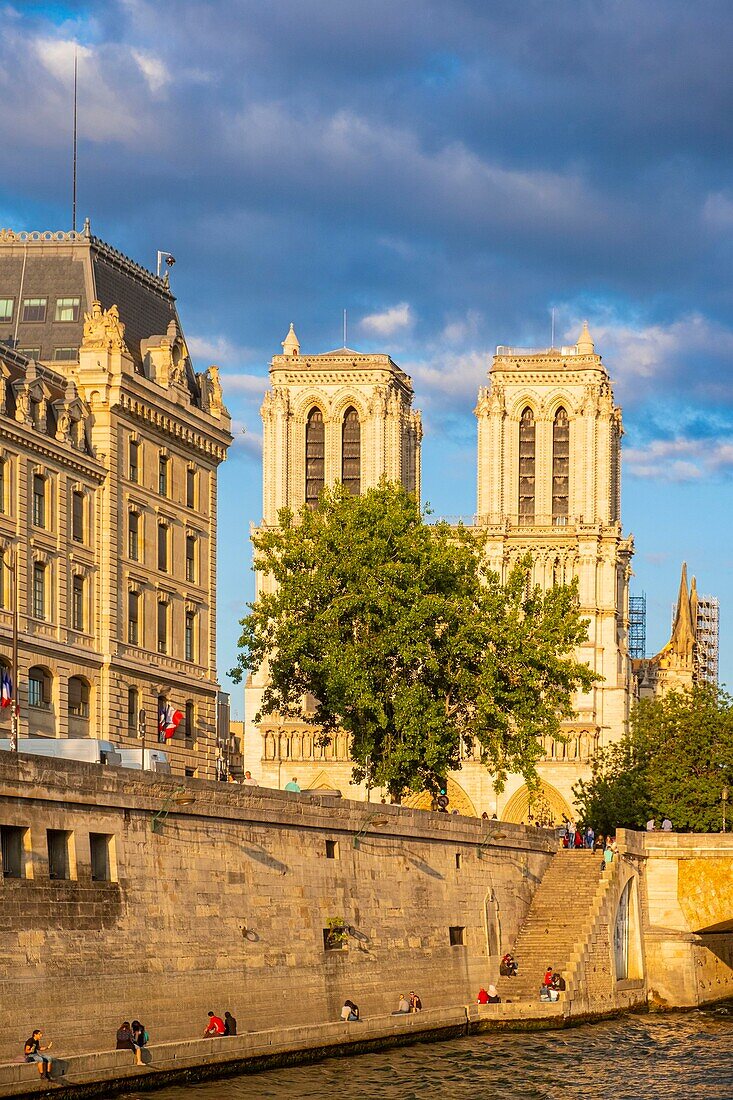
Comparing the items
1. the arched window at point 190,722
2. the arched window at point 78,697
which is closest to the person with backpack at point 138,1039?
the arched window at point 78,697

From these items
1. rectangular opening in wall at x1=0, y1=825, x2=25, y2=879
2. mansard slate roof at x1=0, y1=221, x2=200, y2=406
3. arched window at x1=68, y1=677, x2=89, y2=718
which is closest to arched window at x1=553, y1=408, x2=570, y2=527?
mansard slate roof at x1=0, y1=221, x2=200, y2=406

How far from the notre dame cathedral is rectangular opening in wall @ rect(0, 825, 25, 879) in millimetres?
101995

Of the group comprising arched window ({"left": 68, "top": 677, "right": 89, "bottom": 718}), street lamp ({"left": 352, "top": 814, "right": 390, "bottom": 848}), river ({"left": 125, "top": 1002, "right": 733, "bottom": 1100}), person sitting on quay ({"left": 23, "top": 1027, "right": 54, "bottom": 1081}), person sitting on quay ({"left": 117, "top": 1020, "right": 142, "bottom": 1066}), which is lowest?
river ({"left": 125, "top": 1002, "right": 733, "bottom": 1100})

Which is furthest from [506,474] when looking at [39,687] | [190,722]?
[39,687]

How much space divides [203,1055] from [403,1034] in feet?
35.9

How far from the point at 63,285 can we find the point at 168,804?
32.3 m

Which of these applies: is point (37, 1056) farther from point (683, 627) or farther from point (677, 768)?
point (683, 627)

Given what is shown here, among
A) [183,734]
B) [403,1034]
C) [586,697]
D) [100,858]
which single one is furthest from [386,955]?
[586,697]

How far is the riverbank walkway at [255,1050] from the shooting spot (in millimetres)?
41875

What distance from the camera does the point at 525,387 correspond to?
153500mm

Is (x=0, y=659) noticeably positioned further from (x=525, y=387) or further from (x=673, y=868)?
(x=525, y=387)

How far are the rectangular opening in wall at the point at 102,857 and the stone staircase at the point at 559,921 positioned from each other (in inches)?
813

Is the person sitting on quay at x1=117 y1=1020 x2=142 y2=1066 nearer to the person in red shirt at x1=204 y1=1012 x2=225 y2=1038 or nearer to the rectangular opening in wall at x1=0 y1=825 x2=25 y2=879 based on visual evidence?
the person in red shirt at x1=204 y1=1012 x2=225 y2=1038

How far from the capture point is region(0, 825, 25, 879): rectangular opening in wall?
4272 cm
